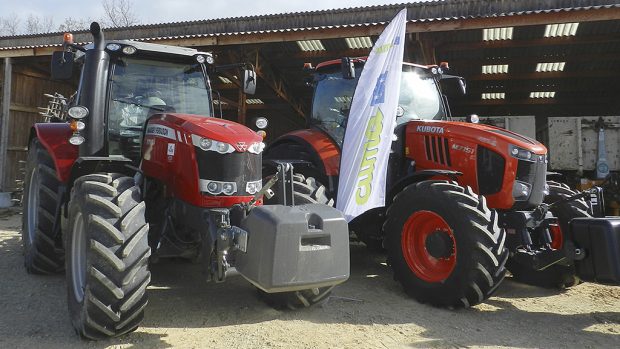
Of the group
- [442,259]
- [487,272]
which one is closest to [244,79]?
[442,259]

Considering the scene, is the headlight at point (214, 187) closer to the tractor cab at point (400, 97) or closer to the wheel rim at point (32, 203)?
the tractor cab at point (400, 97)

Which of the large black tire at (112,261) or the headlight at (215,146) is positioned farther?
the headlight at (215,146)

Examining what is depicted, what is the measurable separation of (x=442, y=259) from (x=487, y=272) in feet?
1.66

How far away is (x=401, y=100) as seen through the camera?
537 centimetres

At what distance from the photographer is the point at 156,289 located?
14.3 feet

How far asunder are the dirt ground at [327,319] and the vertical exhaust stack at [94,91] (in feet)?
4.60

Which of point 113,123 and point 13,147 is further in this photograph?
point 13,147

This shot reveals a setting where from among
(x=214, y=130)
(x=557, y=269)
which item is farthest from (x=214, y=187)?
(x=557, y=269)

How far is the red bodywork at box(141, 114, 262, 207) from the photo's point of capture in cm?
331

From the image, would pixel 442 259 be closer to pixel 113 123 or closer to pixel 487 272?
pixel 487 272

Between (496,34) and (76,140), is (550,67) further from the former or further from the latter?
(76,140)

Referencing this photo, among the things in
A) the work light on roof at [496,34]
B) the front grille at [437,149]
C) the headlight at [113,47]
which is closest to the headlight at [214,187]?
the headlight at [113,47]

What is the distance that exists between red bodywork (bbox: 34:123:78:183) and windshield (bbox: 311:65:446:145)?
278 centimetres

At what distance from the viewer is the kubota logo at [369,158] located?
451 centimetres
